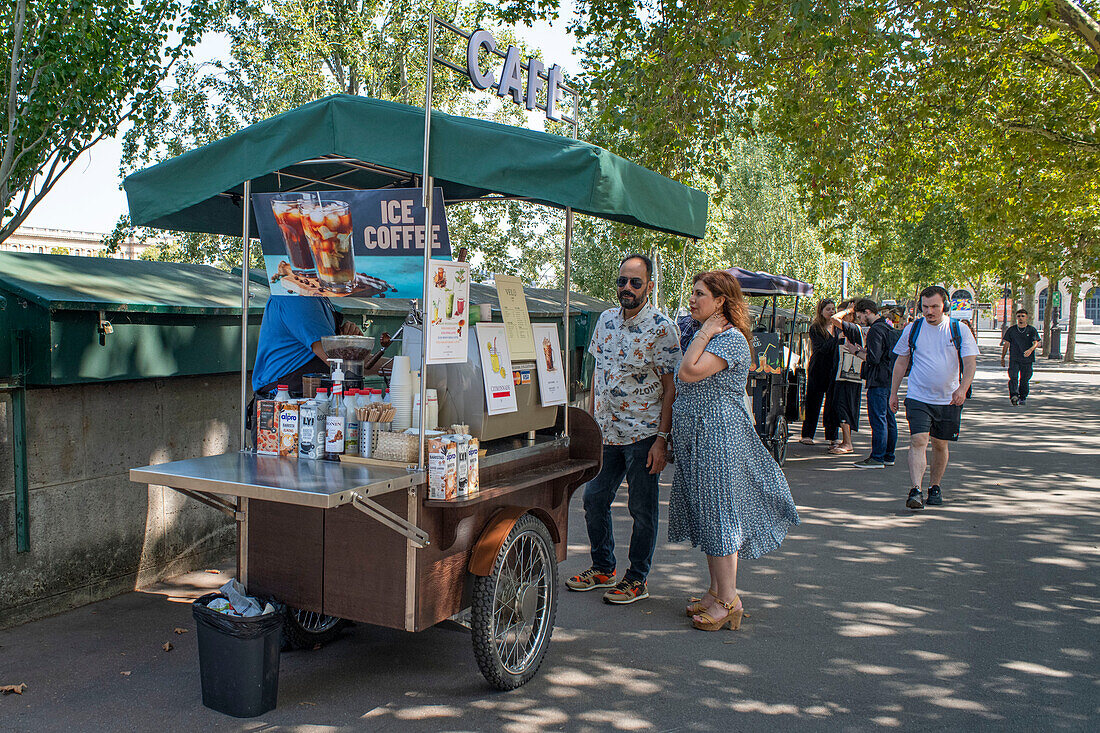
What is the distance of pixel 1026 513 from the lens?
767 cm

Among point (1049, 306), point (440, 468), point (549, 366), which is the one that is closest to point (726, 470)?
point (549, 366)

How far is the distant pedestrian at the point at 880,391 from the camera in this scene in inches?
397

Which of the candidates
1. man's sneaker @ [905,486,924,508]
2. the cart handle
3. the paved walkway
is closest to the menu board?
man's sneaker @ [905,486,924,508]

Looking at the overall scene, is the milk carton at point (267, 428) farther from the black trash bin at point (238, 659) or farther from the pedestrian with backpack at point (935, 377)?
the pedestrian with backpack at point (935, 377)

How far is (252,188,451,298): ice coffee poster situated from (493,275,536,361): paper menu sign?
490 mm

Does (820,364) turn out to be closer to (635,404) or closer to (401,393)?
(635,404)

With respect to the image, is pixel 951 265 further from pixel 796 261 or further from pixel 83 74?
pixel 83 74

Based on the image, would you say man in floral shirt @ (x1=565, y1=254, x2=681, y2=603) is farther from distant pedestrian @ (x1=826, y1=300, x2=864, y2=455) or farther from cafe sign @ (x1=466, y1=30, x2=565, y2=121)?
distant pedestrian @ (x1=826, y1=300, x2=864, y2=455)

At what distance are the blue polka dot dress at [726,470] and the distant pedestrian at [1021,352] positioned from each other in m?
15.2

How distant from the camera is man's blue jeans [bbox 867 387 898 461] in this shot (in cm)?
1004

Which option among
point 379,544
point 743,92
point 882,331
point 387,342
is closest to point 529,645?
point 379,544

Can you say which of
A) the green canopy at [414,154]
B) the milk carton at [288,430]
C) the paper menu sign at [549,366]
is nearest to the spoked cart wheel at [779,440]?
the paper menu sign at [549,366]

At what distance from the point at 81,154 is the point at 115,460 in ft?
44.5

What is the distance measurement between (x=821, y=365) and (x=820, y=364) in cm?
2
